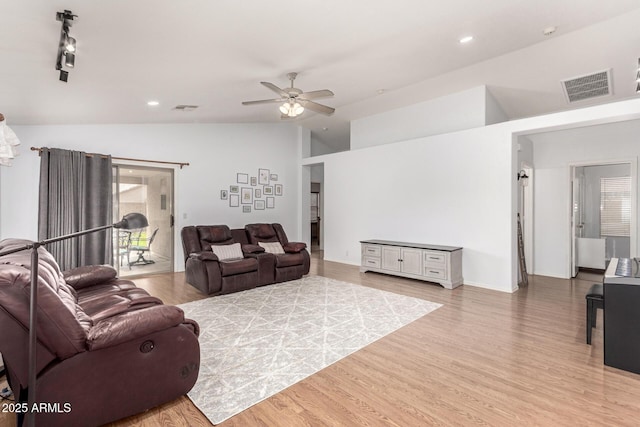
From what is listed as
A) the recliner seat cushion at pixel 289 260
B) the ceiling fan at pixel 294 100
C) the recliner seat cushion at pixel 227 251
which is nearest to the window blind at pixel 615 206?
the recliner seat cushion at pixel 289 260

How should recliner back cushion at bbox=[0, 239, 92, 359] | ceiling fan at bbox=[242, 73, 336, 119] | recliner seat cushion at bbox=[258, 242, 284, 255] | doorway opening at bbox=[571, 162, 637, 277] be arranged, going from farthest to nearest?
doorway opening at bbox=[571, 162, 637, 277]
recliner seat cushion at bbox=[258, 242, 284, 255]
ceiling fan at bbox=[242, 73, 336, 119]
recliner back cushion at bbox=[0, 239, 92, 359]

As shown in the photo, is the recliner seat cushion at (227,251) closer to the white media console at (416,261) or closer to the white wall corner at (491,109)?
the white media console at (416,261)

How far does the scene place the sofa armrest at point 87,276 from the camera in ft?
9.76

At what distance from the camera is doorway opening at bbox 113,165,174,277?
543cm

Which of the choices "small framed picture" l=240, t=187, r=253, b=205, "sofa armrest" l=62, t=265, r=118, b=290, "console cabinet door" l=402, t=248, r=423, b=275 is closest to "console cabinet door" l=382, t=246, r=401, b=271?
"console cabinet door" l=402, t=248, r=423, b=275

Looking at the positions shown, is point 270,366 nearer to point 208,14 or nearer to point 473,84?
point 208,14

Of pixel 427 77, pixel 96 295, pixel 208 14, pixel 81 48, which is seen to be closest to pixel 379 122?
pixel 427 77

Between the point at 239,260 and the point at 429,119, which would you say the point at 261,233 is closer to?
the point at 239,260

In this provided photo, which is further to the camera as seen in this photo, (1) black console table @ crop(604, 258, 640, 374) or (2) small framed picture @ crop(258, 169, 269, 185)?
(2) small framed picture @ crop(258, 169, 269, 185)

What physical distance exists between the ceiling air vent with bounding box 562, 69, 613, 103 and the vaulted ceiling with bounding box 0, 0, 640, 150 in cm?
11

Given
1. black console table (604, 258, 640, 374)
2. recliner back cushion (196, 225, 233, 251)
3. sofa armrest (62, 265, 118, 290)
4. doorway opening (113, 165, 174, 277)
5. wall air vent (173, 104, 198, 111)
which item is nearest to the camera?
black console table (604, 258, 640, 374)

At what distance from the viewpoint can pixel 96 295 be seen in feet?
9.13

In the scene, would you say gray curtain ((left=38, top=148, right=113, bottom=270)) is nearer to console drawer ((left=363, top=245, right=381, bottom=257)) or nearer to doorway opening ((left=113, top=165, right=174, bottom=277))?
doorway opening ((left=113, top=165, right=174, bottom=277))

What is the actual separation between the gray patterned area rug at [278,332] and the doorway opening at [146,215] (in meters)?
2.32
